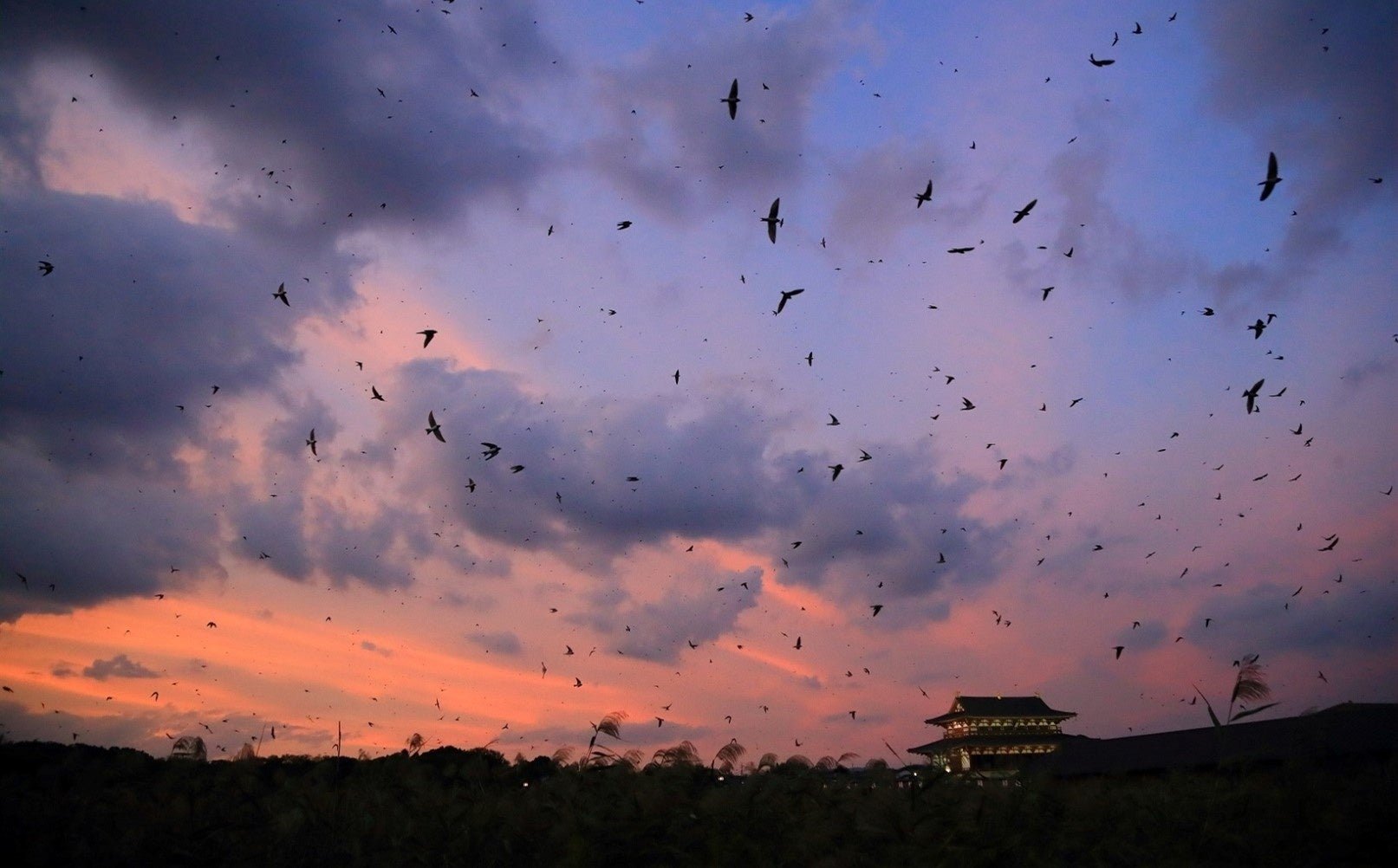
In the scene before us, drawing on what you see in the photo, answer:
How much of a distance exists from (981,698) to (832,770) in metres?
91.7

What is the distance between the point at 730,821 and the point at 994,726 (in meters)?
89.7

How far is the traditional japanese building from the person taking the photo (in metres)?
86.5

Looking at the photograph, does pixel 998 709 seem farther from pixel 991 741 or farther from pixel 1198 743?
A: pixel 1198 743

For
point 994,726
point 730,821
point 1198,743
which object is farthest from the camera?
point 994,726

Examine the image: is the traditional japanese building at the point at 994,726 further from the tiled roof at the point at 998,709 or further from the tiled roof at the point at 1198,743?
the tiled roof at the point at 1198,743

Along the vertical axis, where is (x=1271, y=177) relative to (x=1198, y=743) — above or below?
above

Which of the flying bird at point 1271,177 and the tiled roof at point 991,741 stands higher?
the flying bird at point 1271,177

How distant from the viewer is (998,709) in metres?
92.6

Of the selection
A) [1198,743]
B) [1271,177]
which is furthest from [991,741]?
[1271,177]

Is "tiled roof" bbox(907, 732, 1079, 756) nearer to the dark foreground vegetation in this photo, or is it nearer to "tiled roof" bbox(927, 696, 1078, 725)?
"tiled roof" bbox(927, 696, 1078, 725)

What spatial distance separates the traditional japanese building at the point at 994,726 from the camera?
8650cm

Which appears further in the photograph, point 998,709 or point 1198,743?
point 998,709

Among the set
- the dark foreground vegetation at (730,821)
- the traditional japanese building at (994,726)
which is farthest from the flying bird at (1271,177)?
the traditional japanese building at (994,726)

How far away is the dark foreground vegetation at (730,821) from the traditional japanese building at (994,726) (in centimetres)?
8020
